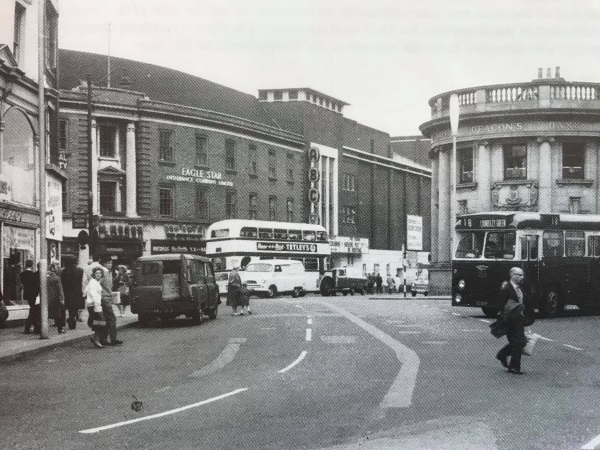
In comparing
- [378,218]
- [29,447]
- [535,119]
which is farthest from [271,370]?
[378,218]

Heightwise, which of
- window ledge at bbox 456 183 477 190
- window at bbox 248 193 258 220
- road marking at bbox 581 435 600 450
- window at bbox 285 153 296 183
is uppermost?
window at bbox 285 153 296 183

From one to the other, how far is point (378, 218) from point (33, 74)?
64.4 meters

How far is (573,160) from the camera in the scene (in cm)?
4962

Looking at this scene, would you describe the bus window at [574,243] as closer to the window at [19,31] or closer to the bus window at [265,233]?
the window at [19,31]

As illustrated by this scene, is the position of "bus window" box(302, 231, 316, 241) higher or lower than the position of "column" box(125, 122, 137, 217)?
lower

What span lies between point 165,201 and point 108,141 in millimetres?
5636

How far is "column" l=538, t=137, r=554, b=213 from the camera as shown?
160 feet

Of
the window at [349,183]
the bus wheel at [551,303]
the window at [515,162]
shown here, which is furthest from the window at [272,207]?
the bus wheel at [551,303]

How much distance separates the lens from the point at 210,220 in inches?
2505

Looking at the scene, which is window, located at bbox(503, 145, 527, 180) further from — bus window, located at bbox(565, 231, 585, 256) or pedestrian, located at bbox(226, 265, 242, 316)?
pedestrian, located at bbox(226, 265, 242, 316)

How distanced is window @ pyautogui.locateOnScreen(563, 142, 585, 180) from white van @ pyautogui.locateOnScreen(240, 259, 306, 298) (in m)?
15.6

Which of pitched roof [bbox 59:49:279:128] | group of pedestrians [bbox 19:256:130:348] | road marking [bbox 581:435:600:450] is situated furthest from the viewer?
pitched roof [bbox 59:49:279:128]

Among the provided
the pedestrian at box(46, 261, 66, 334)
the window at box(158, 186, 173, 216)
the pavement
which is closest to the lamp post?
the window at box(158, 186, 173, 216)

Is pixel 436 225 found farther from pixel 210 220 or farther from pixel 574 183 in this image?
pixel 210 220
